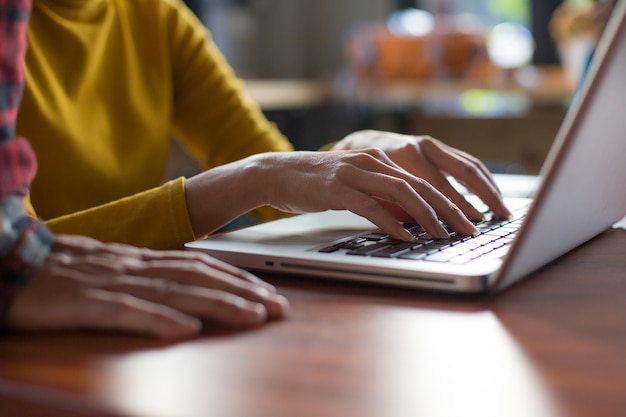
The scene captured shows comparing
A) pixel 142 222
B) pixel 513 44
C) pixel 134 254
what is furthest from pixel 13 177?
pixel 513 44

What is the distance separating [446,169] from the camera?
32.5 inches

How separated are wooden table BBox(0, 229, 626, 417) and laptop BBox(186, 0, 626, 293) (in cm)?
2

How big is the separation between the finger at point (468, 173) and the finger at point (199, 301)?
13.1 inches

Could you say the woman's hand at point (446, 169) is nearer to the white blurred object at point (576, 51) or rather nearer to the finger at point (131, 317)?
the finger at point (131, 317)

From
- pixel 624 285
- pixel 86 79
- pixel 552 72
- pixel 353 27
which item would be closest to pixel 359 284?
pixel 624 285

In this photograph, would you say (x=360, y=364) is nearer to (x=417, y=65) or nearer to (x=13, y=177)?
(x=13, y=177)

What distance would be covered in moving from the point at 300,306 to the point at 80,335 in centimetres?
14

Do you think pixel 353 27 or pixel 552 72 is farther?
pixel 353 27

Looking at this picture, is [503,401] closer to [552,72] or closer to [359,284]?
[359,284]

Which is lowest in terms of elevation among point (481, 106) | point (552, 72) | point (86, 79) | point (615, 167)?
point (481, 106)

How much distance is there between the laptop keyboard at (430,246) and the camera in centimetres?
59

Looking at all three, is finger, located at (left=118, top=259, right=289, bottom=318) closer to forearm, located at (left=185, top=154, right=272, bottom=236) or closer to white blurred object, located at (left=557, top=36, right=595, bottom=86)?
forearm, located at (left=185, top=154, right=272, bottom=236)

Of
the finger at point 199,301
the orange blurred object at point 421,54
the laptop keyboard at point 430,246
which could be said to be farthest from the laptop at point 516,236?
the orange blurred object at point 421,54

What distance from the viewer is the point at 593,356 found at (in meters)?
0.43
